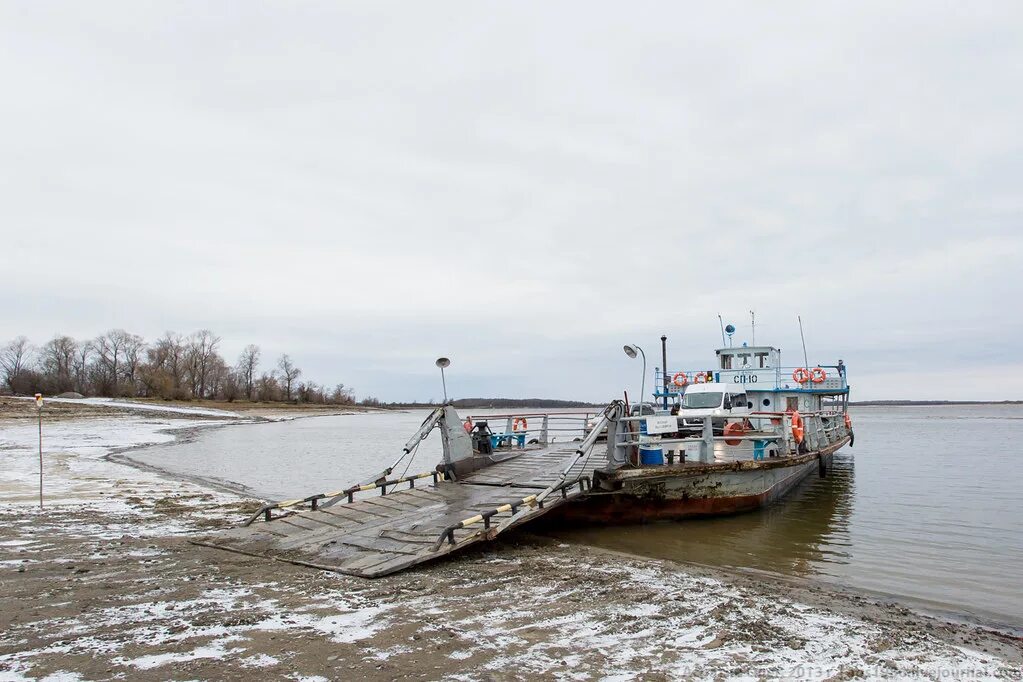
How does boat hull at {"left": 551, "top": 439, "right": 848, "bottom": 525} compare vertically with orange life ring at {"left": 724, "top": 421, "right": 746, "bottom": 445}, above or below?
below

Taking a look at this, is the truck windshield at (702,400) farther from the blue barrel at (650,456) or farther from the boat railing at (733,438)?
the blue barrel at (650,456)

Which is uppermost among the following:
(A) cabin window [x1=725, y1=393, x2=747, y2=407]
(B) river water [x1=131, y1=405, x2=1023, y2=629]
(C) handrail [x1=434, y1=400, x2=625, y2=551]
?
(A) cabin window [x1=725, y1=393, x2=747, y2=407]

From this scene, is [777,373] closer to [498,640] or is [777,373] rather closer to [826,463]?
[826,463]

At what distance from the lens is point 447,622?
6176mm

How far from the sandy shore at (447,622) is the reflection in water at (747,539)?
1325 millimetres

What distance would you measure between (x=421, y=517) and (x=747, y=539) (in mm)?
5437

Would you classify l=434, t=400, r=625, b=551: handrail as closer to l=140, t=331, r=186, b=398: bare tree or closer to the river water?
the river water

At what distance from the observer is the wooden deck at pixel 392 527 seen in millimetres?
8336

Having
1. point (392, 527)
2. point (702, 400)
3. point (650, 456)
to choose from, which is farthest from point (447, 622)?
point (702, 400)

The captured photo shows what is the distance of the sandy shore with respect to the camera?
5207mm

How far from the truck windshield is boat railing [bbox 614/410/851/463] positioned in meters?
2.01

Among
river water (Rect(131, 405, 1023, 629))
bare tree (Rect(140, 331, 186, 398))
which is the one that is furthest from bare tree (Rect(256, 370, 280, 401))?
river water (Rect(131, 405, 1023, 629))

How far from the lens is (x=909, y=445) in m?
37.5

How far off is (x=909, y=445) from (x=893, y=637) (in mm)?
36180
